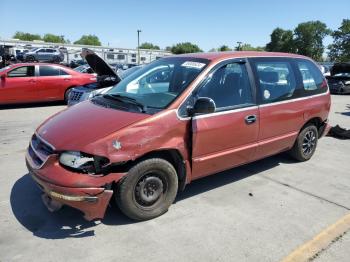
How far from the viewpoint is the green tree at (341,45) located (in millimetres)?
75887

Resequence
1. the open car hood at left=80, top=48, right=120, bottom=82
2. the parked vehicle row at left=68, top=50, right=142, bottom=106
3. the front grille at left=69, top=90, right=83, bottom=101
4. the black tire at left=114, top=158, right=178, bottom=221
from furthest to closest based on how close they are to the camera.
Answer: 1. the front grille at left=69, top=90, right=83, bottom=101
2. the parked vehicle row at left=68, top=50, right=142, bottom=106
3. the open car hood at left=80, top=48, right=120, bottom=82
4. the black tire at left=114, top=158, right=178, bottom=221

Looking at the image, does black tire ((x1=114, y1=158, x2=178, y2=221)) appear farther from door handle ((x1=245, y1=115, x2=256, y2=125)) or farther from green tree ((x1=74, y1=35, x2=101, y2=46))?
green tree ((x1=74, y1=35, x2=101, y2=46))

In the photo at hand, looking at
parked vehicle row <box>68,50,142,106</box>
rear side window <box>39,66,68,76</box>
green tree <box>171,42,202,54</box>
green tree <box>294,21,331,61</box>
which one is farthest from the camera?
green tree <box>294,21,331,61</box>

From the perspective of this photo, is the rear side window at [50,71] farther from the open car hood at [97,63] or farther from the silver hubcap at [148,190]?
Result: the silver hubcap at [148,190]

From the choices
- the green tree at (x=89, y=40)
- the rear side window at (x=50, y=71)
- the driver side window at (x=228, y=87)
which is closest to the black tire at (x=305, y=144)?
the driver side window at (x=228, y=87)

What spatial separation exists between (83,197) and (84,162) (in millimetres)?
329

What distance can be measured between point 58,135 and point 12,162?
246 centimetres

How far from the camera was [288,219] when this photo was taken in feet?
12.6

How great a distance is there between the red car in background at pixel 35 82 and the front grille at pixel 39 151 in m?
7.84

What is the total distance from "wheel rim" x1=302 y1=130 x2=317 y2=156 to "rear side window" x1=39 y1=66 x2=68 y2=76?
346 inches

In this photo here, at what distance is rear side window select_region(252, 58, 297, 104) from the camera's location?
4621 mm

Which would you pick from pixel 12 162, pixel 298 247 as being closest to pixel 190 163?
pixel 298 247

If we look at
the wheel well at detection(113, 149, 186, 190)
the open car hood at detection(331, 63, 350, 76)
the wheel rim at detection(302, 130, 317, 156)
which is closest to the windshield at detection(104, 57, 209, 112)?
the wheel well at detection(113, 149, 186, 190)

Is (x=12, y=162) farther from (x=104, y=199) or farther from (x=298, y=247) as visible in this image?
(x=298, y=247)
